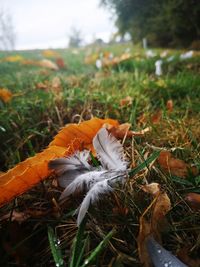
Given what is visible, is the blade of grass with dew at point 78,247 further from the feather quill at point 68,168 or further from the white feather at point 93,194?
the feather quill at point 68,168

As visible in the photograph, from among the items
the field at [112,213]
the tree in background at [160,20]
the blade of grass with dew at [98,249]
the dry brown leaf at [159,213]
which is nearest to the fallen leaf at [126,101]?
the field at [112,213]

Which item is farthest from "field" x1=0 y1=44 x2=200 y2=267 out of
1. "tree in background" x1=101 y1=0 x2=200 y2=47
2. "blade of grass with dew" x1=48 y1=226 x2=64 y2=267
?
"tree in background" x1=101 y1=0 x2=200 y2=47

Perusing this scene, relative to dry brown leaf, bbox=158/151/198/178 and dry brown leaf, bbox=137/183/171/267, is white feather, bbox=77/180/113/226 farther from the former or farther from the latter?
dry brown leaf, bbox=158/151/198/178

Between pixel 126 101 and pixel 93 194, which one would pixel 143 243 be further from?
pixel 126 101

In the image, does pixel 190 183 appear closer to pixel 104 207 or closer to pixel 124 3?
pixel 104 207

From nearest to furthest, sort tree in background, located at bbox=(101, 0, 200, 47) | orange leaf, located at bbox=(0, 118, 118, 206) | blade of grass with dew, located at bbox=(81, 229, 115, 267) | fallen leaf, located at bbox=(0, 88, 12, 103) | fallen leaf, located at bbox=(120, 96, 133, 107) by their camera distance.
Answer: blade of grass with dew, located at bbox=(81, 229, 115, 267)
orange leaf, located at bbox=(0, 118, 118, 206)
fallen leaf, located at bbox=(120, 96, 133, 107)
fallen leaf, located at bbox=(0, 88, 12, 103)
tree in background, located at bbox=(101, 0, 200, 47)
